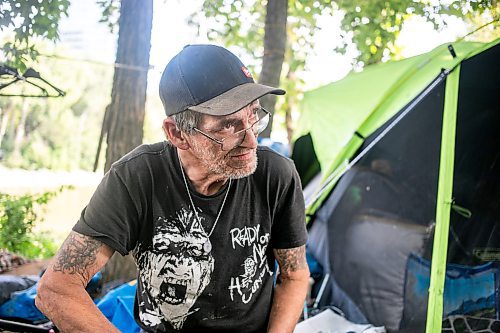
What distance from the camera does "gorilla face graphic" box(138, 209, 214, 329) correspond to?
5.78 ft

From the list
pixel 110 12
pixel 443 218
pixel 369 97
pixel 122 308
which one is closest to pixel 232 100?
pixel 443 218

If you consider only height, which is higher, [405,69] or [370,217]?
[405,69]

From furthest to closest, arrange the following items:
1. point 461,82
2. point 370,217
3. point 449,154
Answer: point 370,217
point 461,82
point 449,154

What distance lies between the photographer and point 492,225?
10.2 feet

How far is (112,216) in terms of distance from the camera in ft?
5.43

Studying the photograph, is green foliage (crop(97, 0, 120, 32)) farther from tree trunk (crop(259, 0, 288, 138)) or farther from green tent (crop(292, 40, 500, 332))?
green tent (crop(292, 40, 500, 332))

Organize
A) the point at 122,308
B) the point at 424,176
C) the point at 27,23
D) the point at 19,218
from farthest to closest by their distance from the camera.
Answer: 1. the point at 19,218
2. the point at 424,176
3. the point at 27,23
4. the point at 122,308

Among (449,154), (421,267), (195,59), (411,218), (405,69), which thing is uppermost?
(405,69)

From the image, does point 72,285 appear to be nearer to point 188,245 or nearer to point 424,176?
point 188,245

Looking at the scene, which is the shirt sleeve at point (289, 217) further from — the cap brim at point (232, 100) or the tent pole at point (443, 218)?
the tent pole at point (443, 218)

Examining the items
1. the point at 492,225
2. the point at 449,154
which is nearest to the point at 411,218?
the point at 492,225

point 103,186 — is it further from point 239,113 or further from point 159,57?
point 159,57

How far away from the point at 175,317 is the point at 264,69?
3.58 meters

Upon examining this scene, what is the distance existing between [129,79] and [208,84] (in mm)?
1986
